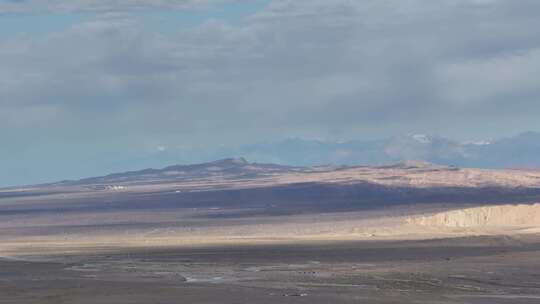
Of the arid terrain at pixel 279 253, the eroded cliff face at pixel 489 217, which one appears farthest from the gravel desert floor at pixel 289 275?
the eroded cliff face at pixel 489 217

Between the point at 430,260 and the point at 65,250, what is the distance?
2697 cm

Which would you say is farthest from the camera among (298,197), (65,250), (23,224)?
(298,197)

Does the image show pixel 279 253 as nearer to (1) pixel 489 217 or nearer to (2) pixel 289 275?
(2) pixel 289 275

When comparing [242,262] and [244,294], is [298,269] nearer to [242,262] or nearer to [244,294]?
[242,262]

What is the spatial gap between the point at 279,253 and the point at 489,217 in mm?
43590

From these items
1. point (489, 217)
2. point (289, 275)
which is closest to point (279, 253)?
point (289, 275)

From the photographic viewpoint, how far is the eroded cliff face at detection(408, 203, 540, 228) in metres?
112

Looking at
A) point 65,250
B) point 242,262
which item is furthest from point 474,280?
point 65,250

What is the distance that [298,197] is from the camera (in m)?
192

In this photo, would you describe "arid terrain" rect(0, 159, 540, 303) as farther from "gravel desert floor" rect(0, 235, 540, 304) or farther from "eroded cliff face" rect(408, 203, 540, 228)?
"eroded cliff face" rect(408, 203, 540, 228)

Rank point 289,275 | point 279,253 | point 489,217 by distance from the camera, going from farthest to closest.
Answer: point 489,217, point 279,253, point 289,275

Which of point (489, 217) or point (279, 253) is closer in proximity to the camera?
point (279, 253)

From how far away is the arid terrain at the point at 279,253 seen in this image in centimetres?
4847

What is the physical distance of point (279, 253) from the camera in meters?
75.2
